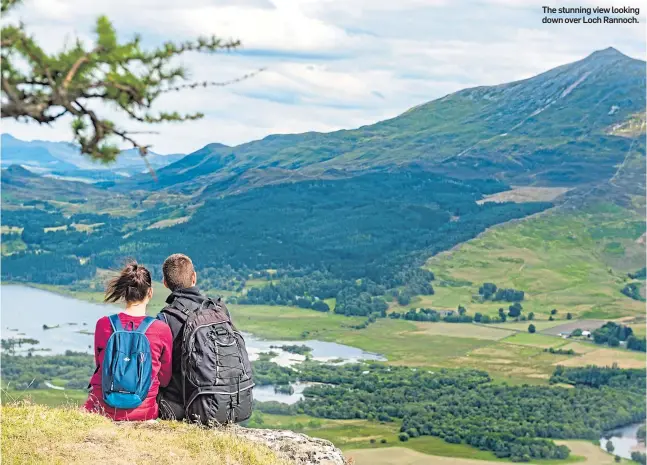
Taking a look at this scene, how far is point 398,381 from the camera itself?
575ft

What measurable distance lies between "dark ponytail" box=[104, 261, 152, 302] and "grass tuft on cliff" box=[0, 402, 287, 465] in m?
2.26

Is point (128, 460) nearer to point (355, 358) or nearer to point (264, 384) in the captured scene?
point (264, 384)

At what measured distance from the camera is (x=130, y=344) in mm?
13930

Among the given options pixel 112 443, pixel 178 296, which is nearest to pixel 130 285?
pixel 178 296

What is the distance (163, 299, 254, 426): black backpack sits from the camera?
14328 mm

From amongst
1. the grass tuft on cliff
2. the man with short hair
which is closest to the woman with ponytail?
the man with short hair

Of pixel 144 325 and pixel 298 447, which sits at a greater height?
pixel 144 325

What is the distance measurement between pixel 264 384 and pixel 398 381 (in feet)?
86.5

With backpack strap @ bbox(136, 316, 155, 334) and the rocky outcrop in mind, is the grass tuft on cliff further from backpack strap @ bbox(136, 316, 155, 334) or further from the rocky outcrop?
backpack strap @ bbox(136, 316, 155, 334)

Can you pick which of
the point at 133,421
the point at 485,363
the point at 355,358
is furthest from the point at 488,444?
the point at 133,421

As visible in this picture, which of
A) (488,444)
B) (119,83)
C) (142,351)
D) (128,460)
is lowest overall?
(488,444)

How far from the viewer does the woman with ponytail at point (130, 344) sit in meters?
13.8

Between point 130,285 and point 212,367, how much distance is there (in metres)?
1.87

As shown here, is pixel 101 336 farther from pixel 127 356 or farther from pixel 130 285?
pixel 130 285
